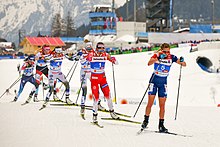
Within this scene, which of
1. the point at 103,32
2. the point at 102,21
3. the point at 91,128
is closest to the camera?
the point at 91,128

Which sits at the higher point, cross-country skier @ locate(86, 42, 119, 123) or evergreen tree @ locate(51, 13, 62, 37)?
evergreen tree @ locate(51, 13, 62, 37)

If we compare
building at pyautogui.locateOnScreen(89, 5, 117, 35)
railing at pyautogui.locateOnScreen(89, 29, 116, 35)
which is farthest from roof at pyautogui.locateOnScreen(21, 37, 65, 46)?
building at pyautogui.locateOnScreen(89, 5, 117, 35)

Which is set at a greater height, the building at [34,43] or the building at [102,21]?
the building at [102,21]

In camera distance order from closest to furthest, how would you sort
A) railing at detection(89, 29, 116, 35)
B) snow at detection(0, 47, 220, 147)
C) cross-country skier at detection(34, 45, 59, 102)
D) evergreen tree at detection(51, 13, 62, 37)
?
snow at detection(0, 47, 220, 147) < cross-country skier at detection(34, 45, 59, 102) < railing at detection(89, 29, 116, 35) < evergreen tree at detection(51, 13, 62, 37)

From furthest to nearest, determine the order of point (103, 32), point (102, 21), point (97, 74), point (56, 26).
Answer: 1. point (56, 26)
2. point (102, 21)
3. point (103, 32)
4. point (97, 74)

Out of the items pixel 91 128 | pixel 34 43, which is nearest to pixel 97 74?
pixel 91 128

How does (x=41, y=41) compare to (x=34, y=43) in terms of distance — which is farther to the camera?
(x=41, y=41)

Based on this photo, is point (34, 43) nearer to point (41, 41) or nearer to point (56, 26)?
point (41, 41)

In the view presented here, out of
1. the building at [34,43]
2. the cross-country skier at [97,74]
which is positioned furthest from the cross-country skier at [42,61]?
the building at [34,43]

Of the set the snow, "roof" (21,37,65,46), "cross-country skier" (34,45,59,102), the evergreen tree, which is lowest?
the snow

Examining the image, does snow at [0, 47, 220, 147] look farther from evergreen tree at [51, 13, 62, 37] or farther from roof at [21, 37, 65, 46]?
evergreen tree at [51, 13, 62, 37]

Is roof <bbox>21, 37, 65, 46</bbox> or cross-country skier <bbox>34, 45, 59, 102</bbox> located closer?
cross-country skier <bbox>34, 45, 59, 102</bbox>

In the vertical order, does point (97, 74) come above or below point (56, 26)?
below

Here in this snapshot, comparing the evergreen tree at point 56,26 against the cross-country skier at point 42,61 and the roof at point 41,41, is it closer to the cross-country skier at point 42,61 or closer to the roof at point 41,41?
the roof at point 41,41
